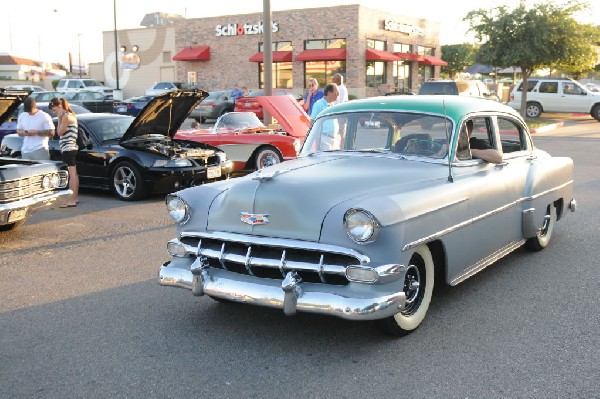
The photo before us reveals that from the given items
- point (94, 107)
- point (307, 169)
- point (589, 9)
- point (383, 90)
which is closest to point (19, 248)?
point (307, 169)

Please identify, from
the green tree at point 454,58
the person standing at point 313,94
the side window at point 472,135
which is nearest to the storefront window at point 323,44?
the person standing at point 313,94

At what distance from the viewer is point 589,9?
27250 mm

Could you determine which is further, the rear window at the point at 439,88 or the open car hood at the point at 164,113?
the rear window at the point at 439,88

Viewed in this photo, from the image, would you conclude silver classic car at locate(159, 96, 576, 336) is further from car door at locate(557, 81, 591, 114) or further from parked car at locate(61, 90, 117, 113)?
parked car at locate(61, 90, 117, 113)

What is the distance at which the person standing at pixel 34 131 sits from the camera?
953 centimetres

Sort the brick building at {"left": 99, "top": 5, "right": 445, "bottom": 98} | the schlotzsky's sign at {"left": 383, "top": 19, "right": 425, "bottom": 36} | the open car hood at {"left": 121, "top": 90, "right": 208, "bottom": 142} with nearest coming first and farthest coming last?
the open car hood at {"left": 121, "top": 90, "right": 208, "bottom": 142} → the brick building at {"left": 99, "top": 5, "right": 445, "bottom": 98} → the schlotzsky's sign at {"left": 383, "top": 19, "right": 425, "bottom": 36}

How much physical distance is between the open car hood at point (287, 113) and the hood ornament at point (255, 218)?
23.7 ft

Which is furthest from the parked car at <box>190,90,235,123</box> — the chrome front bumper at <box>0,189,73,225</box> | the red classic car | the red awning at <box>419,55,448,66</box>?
the chrome front bumper at <box>0,189,73,225</box>

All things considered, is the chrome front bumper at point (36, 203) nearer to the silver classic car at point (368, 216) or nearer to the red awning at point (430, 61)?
the silver classic car at point (368, 216)

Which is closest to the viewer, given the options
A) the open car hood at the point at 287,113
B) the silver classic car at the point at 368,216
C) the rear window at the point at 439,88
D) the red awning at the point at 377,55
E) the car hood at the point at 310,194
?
the silver classic car at the point at 368,216

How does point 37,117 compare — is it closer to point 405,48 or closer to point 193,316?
point 193,316

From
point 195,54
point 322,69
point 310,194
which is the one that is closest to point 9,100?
point 310,194

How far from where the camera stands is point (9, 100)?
7.61 m

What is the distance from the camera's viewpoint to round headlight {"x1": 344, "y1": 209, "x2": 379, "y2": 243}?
3.98m
